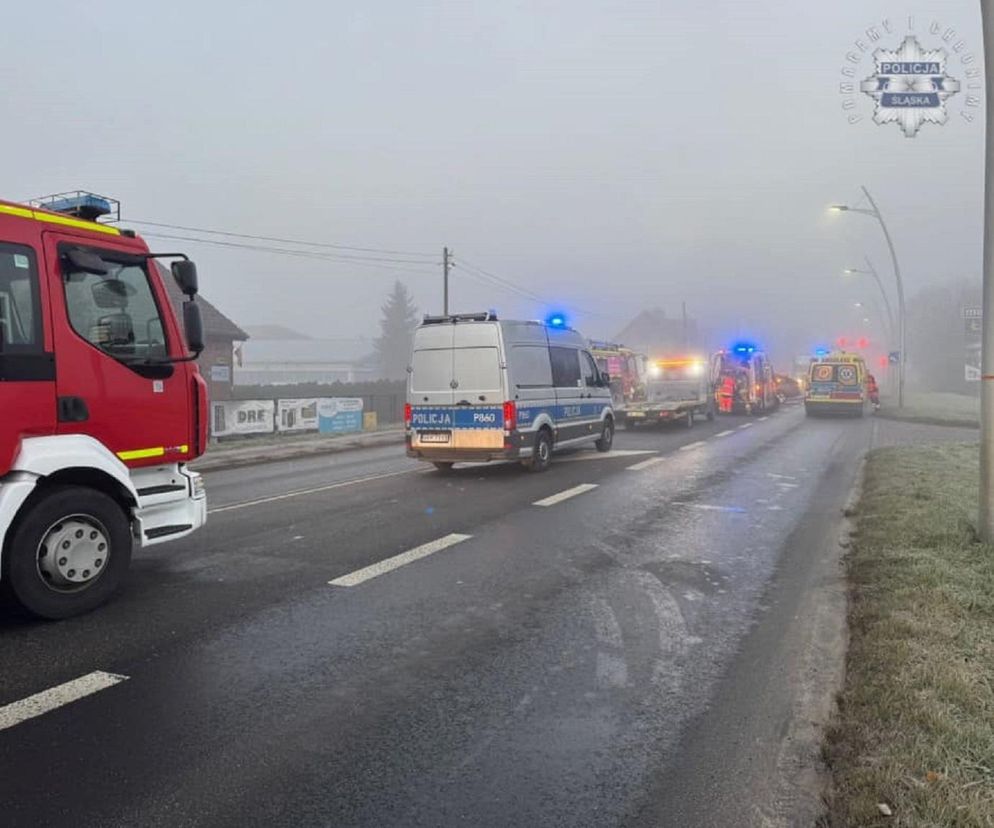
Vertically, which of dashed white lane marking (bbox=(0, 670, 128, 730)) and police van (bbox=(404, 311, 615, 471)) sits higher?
police van (bbox=(404, 311, 615, 471))

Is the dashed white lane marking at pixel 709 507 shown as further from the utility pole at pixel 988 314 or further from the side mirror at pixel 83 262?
the side mirror at pixel 83 262

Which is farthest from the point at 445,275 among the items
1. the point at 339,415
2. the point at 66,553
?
the point at 66,553

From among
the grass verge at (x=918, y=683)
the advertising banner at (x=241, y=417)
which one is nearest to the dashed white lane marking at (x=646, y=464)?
the grass verge at (x=918, y=683)

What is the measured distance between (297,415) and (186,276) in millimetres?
17945

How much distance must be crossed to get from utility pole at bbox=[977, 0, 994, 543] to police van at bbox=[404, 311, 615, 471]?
6.86m

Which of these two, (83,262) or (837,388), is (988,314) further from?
(837,388)

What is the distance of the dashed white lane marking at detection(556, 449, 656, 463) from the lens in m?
15.0

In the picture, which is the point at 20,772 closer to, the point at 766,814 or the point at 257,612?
the point at 257,612

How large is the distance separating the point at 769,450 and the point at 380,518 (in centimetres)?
1107

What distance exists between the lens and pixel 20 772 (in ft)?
10.2

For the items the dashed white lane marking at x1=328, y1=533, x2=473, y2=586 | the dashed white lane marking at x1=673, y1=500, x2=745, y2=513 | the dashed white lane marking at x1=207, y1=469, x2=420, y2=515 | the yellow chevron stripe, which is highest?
the yellow chevron stripe

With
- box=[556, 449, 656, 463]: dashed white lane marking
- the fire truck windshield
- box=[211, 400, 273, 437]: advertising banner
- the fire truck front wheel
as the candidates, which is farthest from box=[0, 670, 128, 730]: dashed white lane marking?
box=[211, 400, 273, 437]: advertising banner

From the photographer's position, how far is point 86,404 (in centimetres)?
525

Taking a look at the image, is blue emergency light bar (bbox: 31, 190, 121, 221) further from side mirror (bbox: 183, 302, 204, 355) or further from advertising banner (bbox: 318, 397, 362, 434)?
advertising banner (bbox: 318, 397, 362, 434)
